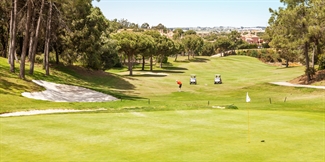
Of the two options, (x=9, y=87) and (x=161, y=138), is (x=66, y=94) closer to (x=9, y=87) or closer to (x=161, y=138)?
(x=9, y=87)

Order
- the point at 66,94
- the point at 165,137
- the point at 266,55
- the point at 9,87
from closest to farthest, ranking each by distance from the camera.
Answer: the point at 165,137, the point at 9,87, the point at 66,94, the point at 266,55

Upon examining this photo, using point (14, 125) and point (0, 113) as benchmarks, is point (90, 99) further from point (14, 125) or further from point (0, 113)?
point (14, 125)

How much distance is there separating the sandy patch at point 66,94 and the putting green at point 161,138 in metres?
15.4

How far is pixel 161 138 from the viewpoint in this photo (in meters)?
13.7

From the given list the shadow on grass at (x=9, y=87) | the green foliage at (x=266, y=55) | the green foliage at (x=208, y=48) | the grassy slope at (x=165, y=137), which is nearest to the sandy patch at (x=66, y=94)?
the shadow on grass at (x=9, y=87)

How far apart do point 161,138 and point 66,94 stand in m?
24.8

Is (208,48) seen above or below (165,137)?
above

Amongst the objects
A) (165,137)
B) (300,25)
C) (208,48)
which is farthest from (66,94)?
(208,48)

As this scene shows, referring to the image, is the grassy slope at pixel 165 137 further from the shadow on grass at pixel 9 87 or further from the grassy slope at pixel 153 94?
the shadow on grass at pixel 9 87

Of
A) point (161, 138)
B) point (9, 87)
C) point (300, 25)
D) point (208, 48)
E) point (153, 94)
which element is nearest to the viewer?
point (161, 138)

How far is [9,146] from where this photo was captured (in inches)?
470

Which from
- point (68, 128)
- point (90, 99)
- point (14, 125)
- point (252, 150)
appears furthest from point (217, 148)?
point (90, 99)

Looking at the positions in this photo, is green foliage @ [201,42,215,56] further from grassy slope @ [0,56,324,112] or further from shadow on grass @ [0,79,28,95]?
shadow on grass @ [0,79,28,95]

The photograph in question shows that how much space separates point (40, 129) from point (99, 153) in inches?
171
